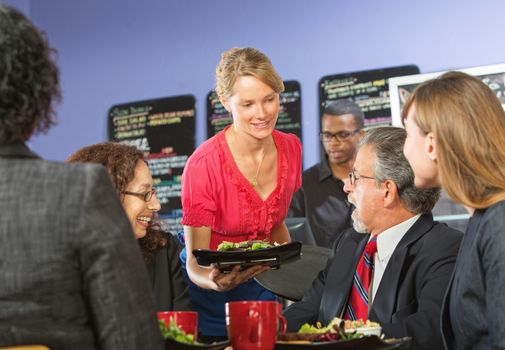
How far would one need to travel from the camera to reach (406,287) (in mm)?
2291

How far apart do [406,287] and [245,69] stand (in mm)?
1242

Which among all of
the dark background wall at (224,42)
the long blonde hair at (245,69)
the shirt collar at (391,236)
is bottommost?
the shirt collar at (391,236)

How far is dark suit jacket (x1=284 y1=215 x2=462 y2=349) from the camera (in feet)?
6.88

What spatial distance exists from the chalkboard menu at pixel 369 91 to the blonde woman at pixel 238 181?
6.25ft

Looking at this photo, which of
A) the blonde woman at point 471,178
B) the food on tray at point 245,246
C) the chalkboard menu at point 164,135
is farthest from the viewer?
the chalkboard menu at point 164,135

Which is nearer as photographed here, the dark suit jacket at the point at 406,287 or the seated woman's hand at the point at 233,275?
the dark suit jacket at the point at 406,287

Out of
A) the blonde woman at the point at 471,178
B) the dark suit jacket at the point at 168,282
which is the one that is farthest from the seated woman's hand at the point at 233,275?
the blonde woman at the point at 471,178

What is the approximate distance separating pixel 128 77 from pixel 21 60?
490 cm

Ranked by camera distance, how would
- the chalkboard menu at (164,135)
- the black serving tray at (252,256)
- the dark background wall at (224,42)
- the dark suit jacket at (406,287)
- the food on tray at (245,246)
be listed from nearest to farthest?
1. the dark suit jacket at (406,287)
2. the black serving tray at (252,256)
3. the food on tray at (245,246)
4. the dark background wall at (224,42)
5. the chalkboard menu at (164,135)

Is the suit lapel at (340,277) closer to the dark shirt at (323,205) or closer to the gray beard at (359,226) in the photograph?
the gray beard at (359,226)

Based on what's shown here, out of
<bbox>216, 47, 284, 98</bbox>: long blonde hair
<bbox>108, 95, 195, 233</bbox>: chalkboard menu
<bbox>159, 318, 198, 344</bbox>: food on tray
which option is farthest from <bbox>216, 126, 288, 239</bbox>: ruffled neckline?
<bbox>108, 95, 195, 233</bbox>: chalkboard menu

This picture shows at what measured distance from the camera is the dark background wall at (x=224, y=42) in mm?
4984

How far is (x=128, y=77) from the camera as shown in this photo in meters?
6.11

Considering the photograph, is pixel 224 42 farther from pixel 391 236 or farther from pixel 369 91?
pixel 391 236
